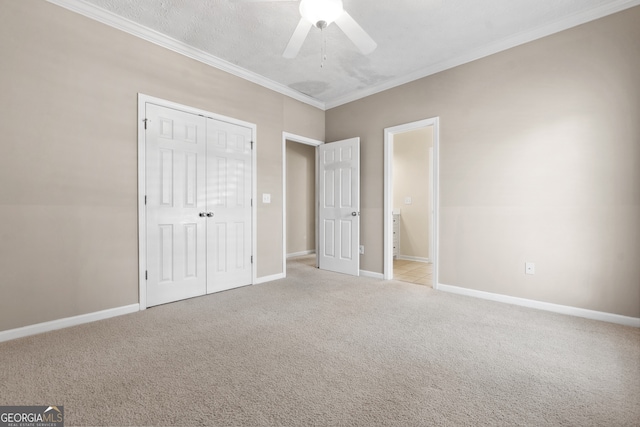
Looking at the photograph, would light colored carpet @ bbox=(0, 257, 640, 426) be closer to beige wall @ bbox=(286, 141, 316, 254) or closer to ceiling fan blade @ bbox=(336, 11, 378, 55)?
ceiling fan blade @ bbox=(336, 11, 378, 55)

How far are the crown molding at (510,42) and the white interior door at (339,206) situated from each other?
87cm

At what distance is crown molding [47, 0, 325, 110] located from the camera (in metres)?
2.46

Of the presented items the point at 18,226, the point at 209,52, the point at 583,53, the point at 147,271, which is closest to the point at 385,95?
the point at 583,53

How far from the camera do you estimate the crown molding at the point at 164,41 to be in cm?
246

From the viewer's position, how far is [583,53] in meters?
2.64

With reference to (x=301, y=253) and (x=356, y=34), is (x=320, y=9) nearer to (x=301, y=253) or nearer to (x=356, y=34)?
(x=356, y=34)

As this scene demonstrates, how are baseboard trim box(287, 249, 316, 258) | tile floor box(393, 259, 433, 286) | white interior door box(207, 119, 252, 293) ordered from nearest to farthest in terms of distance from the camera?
white interior door box(207, 119, 252, 293) < tile floor box(393, 259, 433, 286) < baseboard trim box(287, 249, 316, 258)

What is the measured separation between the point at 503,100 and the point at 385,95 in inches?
59.9

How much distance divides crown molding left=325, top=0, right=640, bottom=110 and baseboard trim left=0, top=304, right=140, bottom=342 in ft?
13.2

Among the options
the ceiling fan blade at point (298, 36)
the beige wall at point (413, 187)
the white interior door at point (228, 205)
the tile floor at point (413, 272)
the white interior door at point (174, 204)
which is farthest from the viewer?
the beige wall at point (413, 187)

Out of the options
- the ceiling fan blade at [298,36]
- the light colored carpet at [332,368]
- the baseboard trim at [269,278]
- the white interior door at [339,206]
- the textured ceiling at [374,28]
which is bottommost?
the light colored carpet at [332,368]

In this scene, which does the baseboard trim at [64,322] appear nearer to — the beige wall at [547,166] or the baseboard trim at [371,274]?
the baseboard trim at [371,274]

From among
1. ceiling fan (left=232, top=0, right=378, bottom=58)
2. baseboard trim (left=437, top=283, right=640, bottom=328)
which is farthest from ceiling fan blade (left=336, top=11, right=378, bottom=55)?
baseboard trim (left=437, top=283, right=640, bottom=328)

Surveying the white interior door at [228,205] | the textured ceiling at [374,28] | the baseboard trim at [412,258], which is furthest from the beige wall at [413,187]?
the white interior door at [228,205]
